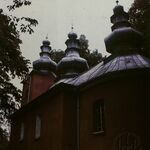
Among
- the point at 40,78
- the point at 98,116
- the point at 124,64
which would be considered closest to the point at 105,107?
the point at 98,116

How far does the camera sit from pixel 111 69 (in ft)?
51.4

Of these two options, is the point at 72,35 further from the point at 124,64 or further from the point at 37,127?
the point at 124,64

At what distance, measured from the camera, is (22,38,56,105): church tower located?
27109 millimetres

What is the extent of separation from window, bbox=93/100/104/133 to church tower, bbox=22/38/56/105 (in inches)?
468

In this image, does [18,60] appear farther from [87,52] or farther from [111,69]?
[87,52]

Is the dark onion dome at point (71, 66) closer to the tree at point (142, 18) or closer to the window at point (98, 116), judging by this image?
the tree at point (142, 18)

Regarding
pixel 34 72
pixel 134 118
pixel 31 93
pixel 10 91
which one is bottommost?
pixel 134 118

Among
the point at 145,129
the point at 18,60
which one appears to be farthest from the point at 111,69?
the point at 18,60

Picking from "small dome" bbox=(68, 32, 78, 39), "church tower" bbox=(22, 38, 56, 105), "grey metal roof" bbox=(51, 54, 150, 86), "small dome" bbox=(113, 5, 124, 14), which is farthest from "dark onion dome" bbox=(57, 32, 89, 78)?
"grey metal roof" bbox=(51, 54, 150, 86)

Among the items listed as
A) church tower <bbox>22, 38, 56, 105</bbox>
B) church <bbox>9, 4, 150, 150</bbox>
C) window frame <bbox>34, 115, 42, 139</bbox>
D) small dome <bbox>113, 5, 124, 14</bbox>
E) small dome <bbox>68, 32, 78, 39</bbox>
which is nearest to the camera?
church <bbox>9, 4, 150, 150</bbox>

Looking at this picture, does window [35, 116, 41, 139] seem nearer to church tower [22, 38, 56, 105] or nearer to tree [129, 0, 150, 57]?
church tower [22, 38, 56, 105]

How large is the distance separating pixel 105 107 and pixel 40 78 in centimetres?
1352

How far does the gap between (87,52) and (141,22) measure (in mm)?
11676

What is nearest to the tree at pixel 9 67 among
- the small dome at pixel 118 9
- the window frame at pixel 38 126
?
the window frame at pixel 38 126
